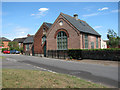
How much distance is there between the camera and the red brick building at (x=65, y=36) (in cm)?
2570

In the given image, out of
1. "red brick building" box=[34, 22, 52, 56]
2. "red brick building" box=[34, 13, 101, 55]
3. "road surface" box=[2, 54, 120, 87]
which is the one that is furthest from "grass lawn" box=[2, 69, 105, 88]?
"red brick building" box=[34, 22, 52, 56]

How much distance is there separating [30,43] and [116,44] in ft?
86.3

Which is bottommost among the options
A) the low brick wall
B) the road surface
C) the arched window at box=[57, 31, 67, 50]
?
the road surface

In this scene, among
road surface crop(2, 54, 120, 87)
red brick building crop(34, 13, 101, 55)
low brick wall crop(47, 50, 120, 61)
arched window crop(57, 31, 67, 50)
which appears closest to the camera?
road surface crop(2, 54, 120, 87)

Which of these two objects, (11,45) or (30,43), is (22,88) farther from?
(11,45)

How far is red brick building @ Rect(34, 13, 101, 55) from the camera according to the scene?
25.7 meters

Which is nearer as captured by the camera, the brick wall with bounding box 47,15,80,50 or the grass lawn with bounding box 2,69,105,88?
the grass lawn with bounding box 2,69,105,88

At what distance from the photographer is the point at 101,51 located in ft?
67.0

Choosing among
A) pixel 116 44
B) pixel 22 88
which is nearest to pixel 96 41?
pixel 116 44

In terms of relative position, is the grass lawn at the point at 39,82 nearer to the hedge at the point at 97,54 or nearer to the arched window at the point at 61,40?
the hedge at the point at 97,54

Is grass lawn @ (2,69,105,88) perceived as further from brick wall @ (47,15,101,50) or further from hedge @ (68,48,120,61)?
brick wall @ (47,15,101,50)

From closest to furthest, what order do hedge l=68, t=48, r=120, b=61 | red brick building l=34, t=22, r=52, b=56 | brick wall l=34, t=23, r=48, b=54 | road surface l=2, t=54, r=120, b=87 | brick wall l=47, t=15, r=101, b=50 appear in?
road surface l=2, t=54, r=120, b=87, hedge l=68, t=48, r=120, b=61, brick wall l=47, t=15, r=101, b=50, red brick building l=34, t=22, r=52, b=56, brick wall l=34, t=23, r=48, b=54

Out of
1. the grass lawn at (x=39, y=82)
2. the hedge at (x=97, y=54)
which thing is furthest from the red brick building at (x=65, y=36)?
the grass lawn at (x=39, y=82)

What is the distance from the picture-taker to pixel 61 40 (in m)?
27.9
